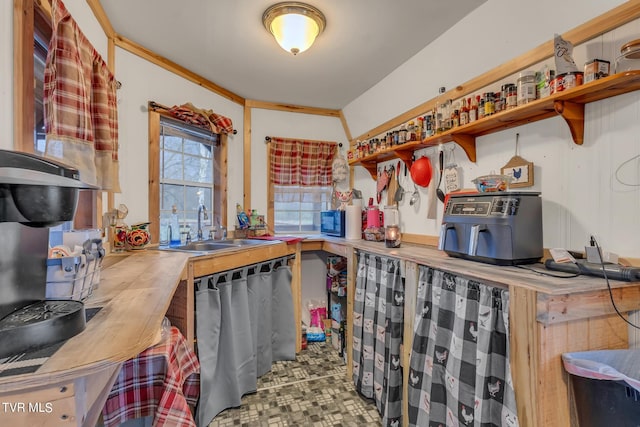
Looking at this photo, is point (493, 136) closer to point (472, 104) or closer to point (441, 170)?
point (472, 104)

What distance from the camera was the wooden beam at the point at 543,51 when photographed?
1.12 metres

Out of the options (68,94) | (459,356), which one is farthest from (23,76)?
(459,356)

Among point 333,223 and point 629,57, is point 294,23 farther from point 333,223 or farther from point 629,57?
point 333,223

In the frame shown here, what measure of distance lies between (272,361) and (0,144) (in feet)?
7.18

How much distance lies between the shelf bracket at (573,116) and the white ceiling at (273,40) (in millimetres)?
660

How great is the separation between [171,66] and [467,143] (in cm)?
219

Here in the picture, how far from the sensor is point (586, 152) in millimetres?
1264

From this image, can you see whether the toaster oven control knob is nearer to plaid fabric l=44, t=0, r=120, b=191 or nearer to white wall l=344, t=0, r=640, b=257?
white wall l=344, t=0, r=640, b=257

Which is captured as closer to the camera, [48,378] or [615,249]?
[48,378]

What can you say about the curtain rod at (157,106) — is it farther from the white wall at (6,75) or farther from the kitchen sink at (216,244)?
the white wall at (6,75)

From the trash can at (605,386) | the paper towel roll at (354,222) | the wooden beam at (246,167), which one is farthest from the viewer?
the wooden beam at (246,167)

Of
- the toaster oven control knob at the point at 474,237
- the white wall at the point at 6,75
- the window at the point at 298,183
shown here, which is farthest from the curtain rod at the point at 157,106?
the toaster oven control knob at the point at 474,237

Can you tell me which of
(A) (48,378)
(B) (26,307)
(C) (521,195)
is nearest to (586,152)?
(C) (521,195)

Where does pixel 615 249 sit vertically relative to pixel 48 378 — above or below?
above
